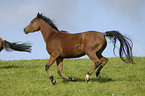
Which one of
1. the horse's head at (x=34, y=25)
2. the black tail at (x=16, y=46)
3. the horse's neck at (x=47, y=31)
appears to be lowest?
the black tail at (x=16, y=46)

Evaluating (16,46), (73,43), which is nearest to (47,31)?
(73,43)

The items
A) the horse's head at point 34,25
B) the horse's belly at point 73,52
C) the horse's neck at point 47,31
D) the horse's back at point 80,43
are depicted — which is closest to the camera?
the horse's back at point 80,43

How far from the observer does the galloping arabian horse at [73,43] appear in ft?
26.3

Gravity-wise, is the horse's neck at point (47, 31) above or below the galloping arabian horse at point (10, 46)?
above

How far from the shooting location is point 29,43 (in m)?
12.9

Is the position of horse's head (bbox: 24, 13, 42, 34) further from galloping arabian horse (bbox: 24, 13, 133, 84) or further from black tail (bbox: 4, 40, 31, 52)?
black tail (bbox: 4, 40, 31, 52)

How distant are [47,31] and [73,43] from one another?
4.62 feet

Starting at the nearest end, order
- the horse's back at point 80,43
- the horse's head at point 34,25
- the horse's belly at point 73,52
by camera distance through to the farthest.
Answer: the horse's back at point 80,43, the horse's belly at point 73,52, the horse's head at point 34,25

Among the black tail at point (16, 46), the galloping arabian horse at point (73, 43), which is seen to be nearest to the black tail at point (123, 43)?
the galloping arabian horse at point (73, 43)

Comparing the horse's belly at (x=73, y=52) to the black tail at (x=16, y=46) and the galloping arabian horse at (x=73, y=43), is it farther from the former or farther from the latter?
the black tail at (x=16, y=46)

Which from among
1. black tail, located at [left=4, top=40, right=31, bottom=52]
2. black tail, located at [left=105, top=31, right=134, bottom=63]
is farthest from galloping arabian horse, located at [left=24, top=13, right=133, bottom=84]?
black tail, located at [left=4, top=40, right=31, bottom=52]

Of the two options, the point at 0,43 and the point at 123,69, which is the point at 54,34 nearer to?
the point at 123,69

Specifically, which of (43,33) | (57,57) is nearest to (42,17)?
(43,33)

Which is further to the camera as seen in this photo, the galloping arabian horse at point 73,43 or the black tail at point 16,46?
the black tail at point 16,46
